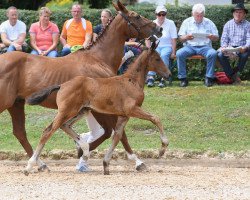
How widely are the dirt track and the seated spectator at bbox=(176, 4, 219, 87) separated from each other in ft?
15.5

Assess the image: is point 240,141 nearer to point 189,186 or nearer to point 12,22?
point 189,186

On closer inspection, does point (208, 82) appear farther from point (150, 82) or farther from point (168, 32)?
point (168, 32)

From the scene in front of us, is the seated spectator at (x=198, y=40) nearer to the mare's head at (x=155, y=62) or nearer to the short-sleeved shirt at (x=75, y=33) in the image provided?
the short-sleeved shirt at (x=75, y=33)

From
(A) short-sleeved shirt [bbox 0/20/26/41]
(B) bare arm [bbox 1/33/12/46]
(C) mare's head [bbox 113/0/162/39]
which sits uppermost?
(C) mare's head [bbox 113/0/162/39]

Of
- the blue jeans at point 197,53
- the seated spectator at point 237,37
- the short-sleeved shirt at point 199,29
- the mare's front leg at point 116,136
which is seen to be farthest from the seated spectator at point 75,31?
the mare's front leg at point 116,136

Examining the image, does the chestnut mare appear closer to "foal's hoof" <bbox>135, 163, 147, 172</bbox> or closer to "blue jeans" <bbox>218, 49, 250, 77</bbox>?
"foal's hoof" <bbox>135, 163, 147, 172</bbox>

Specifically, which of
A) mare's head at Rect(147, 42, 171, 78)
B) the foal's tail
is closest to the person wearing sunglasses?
mare's head at Rect(147, 42, 171, 78)

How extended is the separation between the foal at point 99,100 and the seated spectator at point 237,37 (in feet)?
20.8

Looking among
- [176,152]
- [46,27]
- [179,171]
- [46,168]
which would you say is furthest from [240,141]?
[46,27]

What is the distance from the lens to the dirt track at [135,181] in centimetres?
968

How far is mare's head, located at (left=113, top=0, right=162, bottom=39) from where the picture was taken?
1255cm

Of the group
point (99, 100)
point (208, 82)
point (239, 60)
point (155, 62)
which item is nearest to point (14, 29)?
point (208, 82)

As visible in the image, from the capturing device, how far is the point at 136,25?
496 inches

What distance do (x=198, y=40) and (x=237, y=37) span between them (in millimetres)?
818
